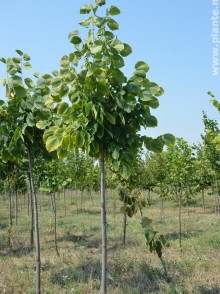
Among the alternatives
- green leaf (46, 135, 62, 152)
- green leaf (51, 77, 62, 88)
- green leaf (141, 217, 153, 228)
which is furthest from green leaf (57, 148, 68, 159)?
green leaf (141, 217, 153, 228)

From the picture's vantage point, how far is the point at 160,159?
2636 cm

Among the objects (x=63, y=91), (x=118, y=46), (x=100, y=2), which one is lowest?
(x=63, y=91)

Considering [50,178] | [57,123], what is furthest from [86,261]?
[57,123]

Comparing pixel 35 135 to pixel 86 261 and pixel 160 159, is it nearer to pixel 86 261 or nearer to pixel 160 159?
pixel 86 261

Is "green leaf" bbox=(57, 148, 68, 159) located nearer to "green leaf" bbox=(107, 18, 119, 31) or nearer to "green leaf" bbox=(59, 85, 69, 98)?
"green leaf" bbox=(59, 85, 69, 98)

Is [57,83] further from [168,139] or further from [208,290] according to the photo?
[208,290]

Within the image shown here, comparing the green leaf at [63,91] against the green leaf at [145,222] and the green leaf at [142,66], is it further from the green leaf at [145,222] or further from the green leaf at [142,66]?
the green leaf at [145,222]

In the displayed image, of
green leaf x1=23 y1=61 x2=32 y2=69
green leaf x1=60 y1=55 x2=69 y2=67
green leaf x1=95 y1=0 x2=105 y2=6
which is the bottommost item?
green leaf x1=60 y1=55 x2=69 y2=67

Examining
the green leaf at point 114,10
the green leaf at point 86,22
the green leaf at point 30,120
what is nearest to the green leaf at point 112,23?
the green leaf at point 114,10

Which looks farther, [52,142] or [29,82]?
[29,82]

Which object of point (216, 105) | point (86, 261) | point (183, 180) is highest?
point (216, 105)

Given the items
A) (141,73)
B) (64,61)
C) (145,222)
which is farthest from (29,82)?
(145,222)

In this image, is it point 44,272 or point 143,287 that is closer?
point 143,287

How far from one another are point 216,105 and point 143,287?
3.86 metres
